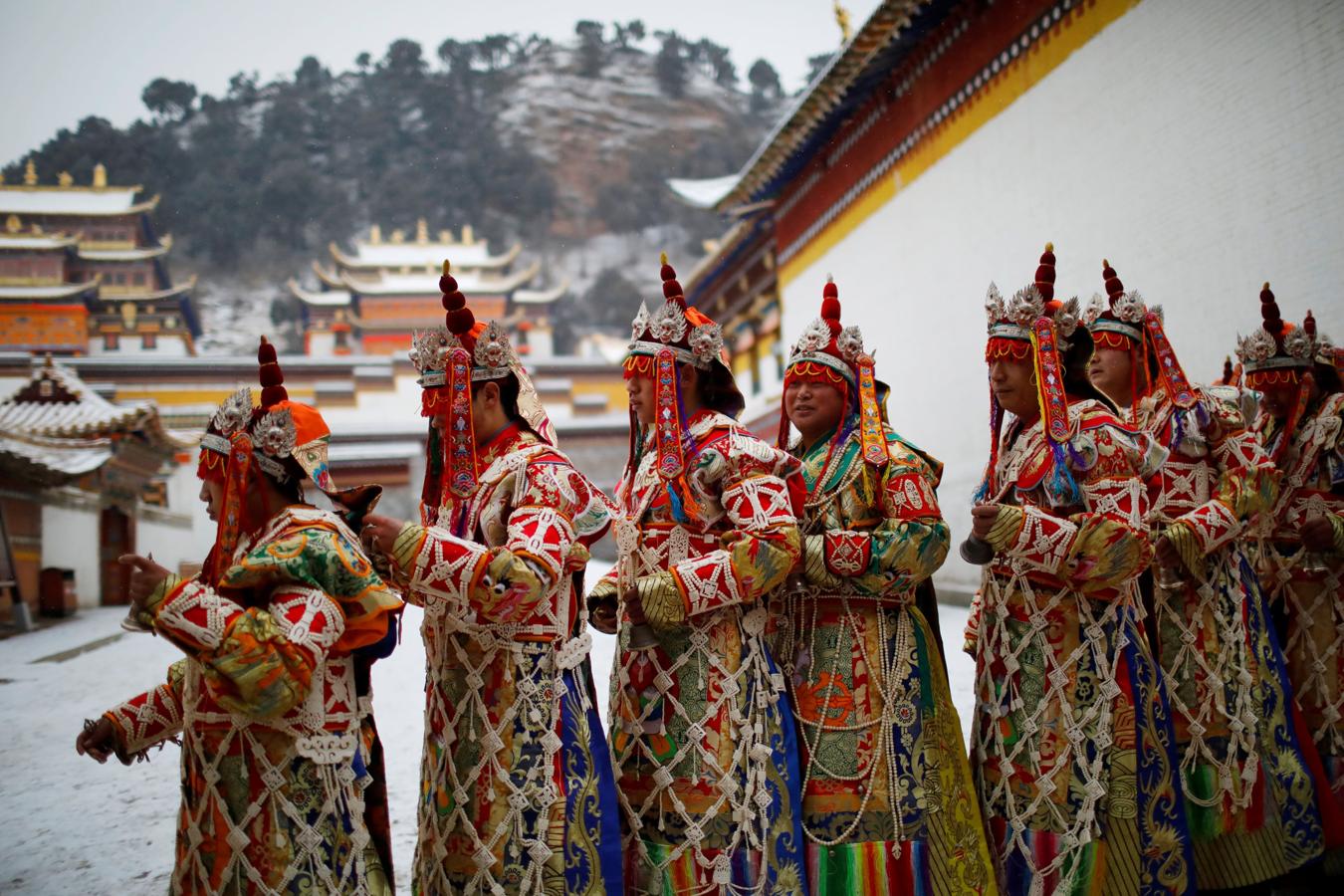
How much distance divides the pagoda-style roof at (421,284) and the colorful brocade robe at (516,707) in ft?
111

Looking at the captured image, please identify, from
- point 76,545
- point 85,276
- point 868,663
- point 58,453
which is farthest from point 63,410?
point 85,276

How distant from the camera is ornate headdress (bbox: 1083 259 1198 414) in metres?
3.75

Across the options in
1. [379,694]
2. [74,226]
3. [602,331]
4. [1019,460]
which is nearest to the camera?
[1019,460]

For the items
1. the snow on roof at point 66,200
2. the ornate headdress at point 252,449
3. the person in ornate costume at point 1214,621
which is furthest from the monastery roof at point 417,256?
the ornate headdress at point 252,449

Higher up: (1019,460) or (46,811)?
(1019,460)

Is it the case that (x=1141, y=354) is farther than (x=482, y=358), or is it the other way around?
(x=1141, y=354)

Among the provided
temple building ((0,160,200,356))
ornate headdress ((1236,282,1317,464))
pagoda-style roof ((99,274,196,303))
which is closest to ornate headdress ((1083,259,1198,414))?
ornate headdress ((1236,282,1317,464))

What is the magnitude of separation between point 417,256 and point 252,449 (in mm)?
37356

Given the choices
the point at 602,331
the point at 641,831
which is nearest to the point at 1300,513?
the point at 641,831

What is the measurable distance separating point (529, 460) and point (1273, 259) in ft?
17.2

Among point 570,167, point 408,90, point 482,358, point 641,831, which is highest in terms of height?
point 408,90

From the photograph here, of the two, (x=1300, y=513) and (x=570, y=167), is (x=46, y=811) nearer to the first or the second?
(x=1300, y=513)

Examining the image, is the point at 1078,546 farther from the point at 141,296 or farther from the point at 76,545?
the point at 141,296

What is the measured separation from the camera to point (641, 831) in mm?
2705
